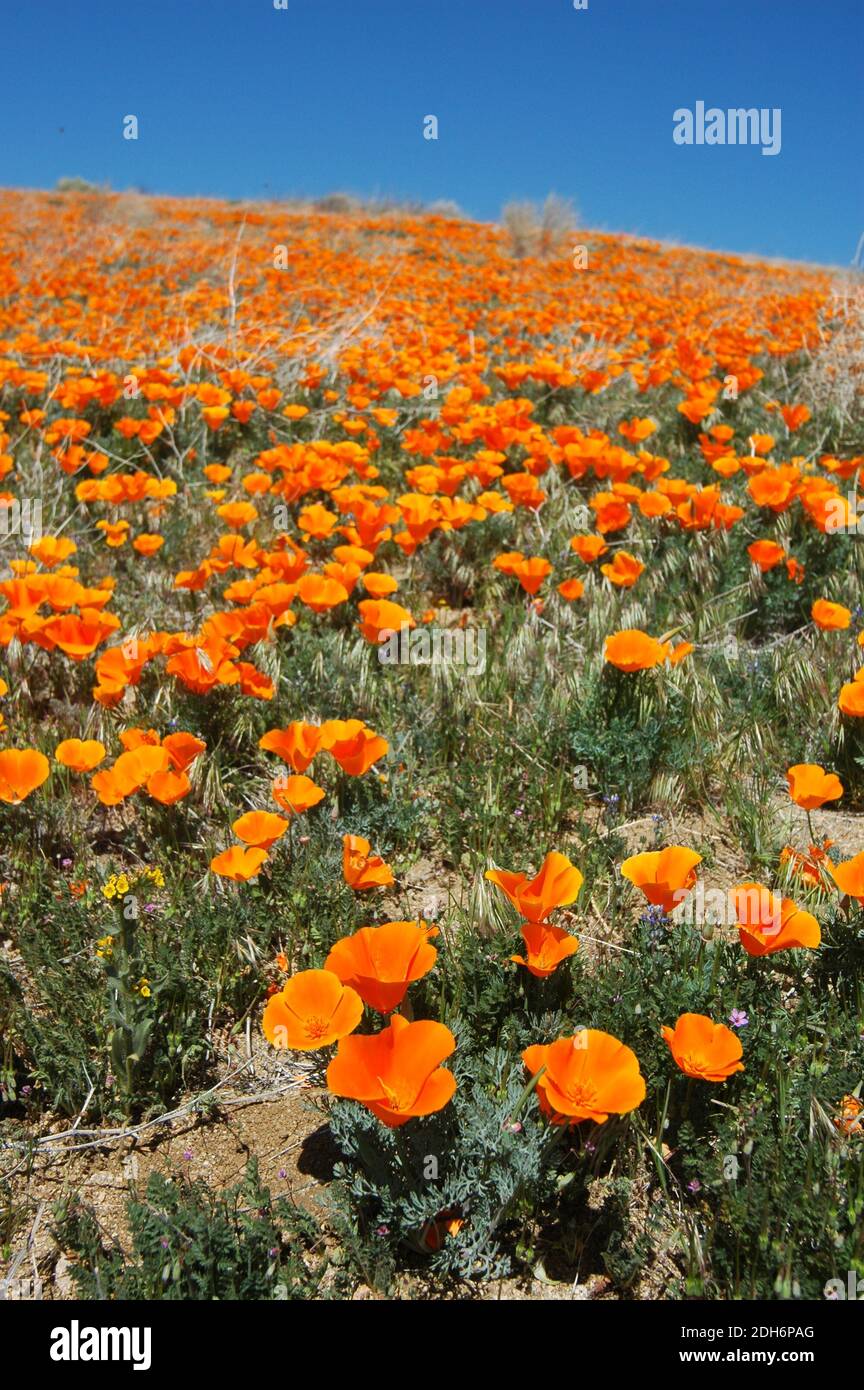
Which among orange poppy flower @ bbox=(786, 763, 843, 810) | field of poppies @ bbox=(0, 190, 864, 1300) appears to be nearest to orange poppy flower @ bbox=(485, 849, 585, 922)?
field of poppies @ bbox=(0, 190, 864, 1300)

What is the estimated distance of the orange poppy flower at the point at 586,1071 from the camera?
60.6 inches

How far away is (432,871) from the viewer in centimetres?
267

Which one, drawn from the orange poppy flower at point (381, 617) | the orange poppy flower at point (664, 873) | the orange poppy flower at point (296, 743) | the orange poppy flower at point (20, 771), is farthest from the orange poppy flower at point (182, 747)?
the orange poppy flower at point (664, 873)

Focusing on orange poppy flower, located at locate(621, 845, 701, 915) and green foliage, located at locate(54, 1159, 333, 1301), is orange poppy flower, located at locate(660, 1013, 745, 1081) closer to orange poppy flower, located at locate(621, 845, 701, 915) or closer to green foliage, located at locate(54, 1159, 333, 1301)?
orange poppy flower, located at locate(621, 845, 701, 915)

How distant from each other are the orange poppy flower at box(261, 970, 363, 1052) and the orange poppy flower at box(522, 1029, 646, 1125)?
34 centimetres

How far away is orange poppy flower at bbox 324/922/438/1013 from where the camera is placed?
163 cm

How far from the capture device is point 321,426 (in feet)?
19.3

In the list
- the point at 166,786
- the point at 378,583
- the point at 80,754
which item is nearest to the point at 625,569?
the point at 378,583

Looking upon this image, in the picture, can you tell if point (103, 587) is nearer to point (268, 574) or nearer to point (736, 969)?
point (268, 574)

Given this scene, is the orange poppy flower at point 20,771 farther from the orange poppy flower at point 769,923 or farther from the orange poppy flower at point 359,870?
the orange poppy flower at point 769,923

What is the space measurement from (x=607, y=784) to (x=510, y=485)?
70.4 inches

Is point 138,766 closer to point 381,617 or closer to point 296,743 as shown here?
point 296,743

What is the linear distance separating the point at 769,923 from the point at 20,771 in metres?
1.92

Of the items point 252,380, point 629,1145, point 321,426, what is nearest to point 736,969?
point 629,1145
